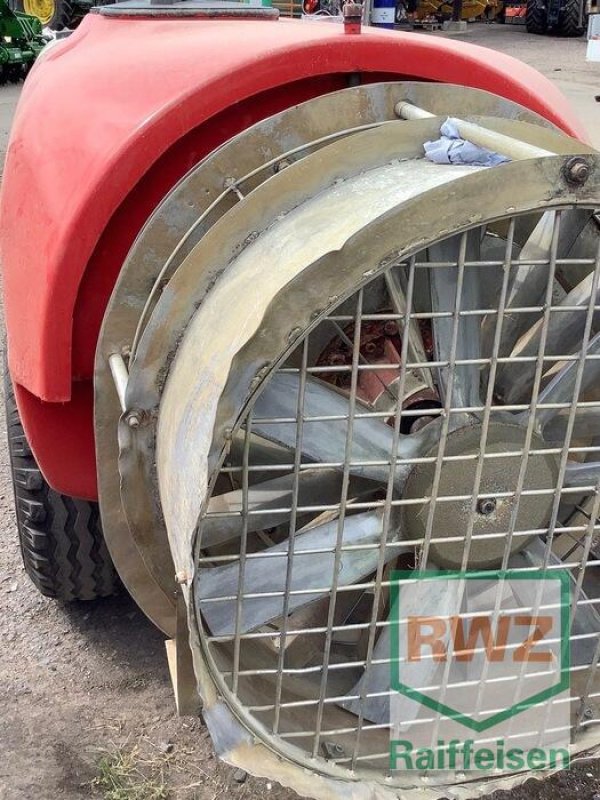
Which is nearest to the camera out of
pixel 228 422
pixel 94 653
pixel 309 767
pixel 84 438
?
pixel 228 422

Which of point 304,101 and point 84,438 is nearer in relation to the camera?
point 304,101

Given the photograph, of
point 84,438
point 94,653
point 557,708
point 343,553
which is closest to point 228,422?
point 343,553

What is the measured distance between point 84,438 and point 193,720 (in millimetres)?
776

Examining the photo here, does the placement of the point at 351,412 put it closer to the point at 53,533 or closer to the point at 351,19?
the point at 351,19

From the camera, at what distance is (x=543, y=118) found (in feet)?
6.02

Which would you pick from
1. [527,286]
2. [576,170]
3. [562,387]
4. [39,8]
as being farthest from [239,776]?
[39,8]

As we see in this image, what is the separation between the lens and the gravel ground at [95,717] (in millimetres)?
1989

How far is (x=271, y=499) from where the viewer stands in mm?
1734

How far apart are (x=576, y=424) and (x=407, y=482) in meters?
0.44

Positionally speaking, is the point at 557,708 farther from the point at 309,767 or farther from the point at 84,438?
the point at 84,438

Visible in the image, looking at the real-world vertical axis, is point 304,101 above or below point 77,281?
above

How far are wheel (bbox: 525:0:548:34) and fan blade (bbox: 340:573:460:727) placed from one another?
2226 cm

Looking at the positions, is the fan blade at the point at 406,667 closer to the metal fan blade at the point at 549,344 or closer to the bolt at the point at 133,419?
the metal fan blade at the point at 549,344

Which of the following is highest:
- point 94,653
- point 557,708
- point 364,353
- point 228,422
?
point 228,422
